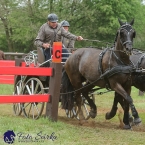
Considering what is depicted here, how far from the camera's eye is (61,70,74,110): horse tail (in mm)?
9345

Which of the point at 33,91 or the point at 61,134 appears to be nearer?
the point at 61,134

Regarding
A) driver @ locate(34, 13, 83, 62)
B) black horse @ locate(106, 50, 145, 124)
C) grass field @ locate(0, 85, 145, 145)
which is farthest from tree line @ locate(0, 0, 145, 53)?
grass field @ locate(0, 85, 145, 145)

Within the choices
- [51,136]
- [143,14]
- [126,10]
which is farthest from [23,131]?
[143,14]

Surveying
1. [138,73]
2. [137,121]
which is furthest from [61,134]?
[138,73]

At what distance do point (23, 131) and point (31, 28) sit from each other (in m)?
22.8

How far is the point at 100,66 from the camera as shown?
8.56 meters

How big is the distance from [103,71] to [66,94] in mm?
1288

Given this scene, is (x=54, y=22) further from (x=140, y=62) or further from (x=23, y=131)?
(x=23, y=131)

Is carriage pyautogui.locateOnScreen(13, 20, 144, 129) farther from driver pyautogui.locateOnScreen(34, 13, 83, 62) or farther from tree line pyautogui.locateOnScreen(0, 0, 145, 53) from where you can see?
tree line pyautogui.locateOnScreen(0, 0, 145, 53)

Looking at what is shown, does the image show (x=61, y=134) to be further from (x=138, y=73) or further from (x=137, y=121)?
(x=138, y=73)

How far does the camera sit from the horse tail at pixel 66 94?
9.35 metres

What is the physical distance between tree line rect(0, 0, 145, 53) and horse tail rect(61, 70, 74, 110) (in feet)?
63.2

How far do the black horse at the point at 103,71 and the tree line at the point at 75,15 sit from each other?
63.6ft

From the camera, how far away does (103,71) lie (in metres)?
8.51
